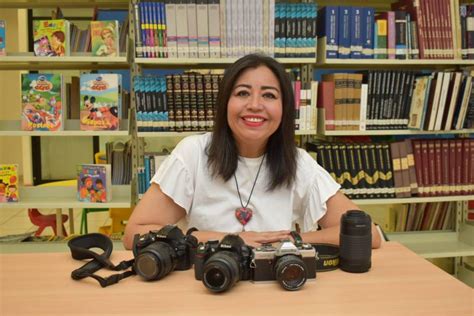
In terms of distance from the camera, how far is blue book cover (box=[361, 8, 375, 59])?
2.67 metres

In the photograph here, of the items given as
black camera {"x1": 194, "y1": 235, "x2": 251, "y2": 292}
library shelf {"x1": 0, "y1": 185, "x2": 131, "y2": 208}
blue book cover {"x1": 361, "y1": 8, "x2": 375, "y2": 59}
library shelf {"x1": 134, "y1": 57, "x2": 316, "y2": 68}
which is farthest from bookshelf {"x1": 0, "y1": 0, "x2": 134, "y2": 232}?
black camera {"x1": 194, "y1": 235, "x2": 251, "y2": 292}

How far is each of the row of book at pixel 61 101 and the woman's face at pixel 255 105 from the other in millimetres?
1112

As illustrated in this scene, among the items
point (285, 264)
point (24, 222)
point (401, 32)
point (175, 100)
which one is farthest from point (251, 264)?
point (24, 222)

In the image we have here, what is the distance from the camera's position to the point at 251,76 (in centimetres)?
168

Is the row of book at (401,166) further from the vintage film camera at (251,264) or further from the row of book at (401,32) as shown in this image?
the vintage film camera at (251,264)

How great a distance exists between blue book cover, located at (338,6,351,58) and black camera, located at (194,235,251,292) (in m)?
1.84

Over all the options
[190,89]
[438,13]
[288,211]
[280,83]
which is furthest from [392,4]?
[288,211]

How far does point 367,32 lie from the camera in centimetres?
268

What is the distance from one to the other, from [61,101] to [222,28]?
0.95 metres

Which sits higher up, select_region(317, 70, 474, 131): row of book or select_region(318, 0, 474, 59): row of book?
select_region(318, 0, 474, 59): row of book

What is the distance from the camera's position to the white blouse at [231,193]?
170 centimetres

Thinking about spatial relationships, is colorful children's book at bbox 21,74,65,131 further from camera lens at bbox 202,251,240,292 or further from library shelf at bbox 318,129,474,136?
camera lens at bbox 202,251,240,292

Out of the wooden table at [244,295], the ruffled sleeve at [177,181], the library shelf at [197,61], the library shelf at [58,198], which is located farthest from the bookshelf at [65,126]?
the wooden table at [244,295]

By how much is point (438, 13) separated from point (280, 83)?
1.50 m
